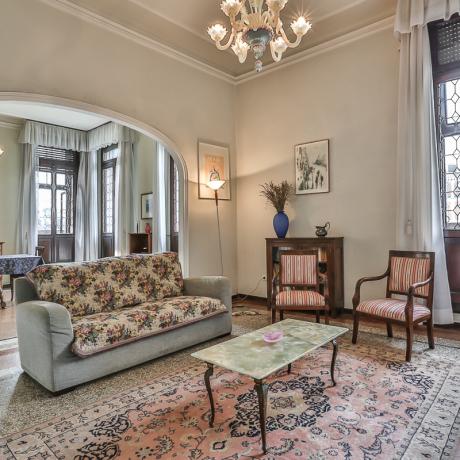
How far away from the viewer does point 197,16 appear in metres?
4.12

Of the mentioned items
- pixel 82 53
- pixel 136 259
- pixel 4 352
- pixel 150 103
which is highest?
pixel 82 53

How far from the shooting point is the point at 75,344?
2.51m

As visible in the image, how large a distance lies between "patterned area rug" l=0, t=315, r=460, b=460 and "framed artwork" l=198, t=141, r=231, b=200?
2.97 meters

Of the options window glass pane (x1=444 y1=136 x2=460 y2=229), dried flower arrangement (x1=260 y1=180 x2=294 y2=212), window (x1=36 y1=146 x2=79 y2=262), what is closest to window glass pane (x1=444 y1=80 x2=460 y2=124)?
window glass pane (x1=444 y1=136 x2=460 y2=229)

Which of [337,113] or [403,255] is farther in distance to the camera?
[337,113]

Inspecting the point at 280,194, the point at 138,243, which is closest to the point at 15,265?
the point at 138,243

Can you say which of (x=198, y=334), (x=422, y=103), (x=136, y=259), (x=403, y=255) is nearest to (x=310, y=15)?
(x=422, y=103)

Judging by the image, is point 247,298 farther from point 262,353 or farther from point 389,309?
point 262,353

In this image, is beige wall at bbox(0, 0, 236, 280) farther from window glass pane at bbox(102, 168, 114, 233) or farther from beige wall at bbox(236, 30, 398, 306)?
window glass pane at bbox(102, 168, 114, 233)

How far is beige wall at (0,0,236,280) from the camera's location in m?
3.46

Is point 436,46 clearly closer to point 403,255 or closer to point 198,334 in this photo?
point 403,255

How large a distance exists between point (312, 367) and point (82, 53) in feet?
13.0

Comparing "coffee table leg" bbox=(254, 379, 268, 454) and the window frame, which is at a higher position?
the window frame

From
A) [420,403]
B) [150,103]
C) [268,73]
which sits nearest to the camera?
[420,403]
